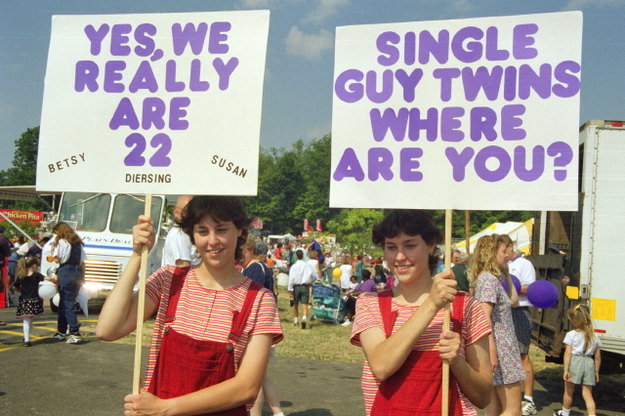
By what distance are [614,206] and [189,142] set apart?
6.15 meters

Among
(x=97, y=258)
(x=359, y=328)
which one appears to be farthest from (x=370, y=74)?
(x=97, y=258)

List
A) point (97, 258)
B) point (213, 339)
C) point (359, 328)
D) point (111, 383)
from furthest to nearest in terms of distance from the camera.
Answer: point (97, 258) < point (111, 383) < point (359, 328) < point (213, 339)

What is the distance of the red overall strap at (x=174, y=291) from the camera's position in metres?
2.82

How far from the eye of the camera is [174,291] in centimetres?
288

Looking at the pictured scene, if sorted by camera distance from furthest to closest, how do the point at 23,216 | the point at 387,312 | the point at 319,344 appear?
the point at 23,216 < the point at 319,344 < the point at 387,312

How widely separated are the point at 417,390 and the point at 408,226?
2.35 feet

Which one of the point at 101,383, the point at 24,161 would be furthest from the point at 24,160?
the point at 101,383

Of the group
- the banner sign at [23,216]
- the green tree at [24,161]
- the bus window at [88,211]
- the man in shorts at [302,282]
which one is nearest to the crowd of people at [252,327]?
the man in shorts at [302,282]

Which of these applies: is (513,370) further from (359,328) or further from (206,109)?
(206,109)

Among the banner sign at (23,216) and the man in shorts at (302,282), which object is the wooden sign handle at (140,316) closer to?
the man in shorts at (302,282)

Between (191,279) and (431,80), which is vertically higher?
(431,80)

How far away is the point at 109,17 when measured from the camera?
340cm

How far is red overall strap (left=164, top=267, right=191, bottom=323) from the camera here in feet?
9.25

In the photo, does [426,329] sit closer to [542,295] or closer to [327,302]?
[542,295]
